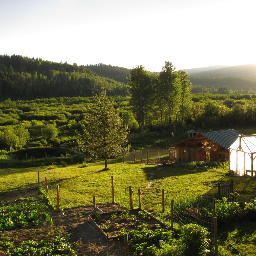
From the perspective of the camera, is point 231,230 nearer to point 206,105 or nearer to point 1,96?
point 206,105

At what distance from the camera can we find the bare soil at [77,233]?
8.34 metres

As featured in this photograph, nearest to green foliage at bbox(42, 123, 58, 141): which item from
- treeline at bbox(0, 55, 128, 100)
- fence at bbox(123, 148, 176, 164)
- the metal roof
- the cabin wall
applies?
fence at bbox(123, 148, 176, 164)

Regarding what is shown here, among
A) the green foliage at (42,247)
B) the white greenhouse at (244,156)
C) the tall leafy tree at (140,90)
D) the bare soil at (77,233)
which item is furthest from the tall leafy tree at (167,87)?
the green foliage at (42,247)

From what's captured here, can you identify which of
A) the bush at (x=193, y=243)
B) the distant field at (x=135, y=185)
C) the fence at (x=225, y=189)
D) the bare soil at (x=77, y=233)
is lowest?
the distant field at (x=135, y=185)

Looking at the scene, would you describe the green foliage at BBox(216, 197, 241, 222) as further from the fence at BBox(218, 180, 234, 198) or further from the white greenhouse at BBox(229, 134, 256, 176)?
the white greenhouse at BBox(229, 134, 256, 176)

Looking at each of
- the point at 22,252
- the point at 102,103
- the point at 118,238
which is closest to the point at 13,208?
the point at 22,252

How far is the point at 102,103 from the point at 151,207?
14.8 metres

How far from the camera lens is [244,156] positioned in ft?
64.8

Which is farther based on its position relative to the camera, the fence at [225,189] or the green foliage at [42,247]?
the fence at [225,189]

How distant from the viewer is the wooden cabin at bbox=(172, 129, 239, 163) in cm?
2664

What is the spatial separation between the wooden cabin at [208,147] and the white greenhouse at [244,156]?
4.55m

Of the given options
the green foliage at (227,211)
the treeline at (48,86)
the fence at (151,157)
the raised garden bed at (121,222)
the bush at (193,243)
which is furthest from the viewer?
the treeline at (48,86)

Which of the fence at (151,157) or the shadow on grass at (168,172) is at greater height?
the shadow on grass at (168,172)

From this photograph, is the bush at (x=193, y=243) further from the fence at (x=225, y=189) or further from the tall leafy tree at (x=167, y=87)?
the tall leafy tree at (x=167, y=87)
